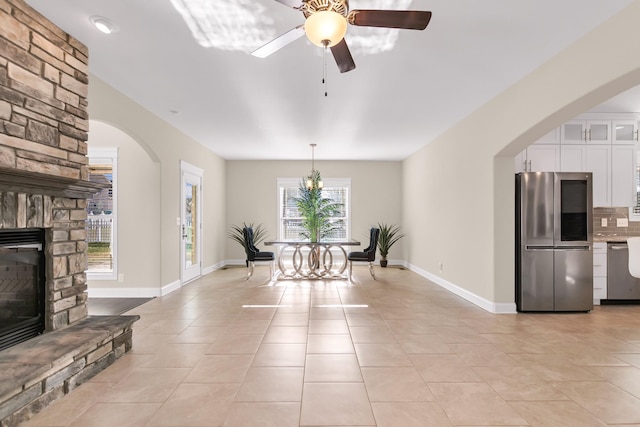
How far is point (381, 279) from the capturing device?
627cm

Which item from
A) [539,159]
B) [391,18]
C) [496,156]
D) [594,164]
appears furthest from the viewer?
[594,164]

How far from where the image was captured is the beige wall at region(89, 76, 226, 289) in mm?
3597

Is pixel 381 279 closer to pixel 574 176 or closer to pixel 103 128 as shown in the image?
pixel 574 176

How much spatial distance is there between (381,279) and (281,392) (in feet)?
14.0

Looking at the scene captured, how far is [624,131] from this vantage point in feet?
14.7

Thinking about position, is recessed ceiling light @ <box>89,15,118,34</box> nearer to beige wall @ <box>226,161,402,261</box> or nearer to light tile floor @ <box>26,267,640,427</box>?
light tile floor @ <box>26,267,640,427</box>

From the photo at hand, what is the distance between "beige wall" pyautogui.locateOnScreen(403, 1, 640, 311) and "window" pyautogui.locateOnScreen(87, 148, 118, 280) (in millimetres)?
4977

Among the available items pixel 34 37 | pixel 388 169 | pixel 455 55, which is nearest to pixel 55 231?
pixel 34 37

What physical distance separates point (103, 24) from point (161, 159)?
2519 mm

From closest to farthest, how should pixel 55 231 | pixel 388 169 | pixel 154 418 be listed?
1. pixel 154 418
2. pixel 55 231
3. pixel 388 169

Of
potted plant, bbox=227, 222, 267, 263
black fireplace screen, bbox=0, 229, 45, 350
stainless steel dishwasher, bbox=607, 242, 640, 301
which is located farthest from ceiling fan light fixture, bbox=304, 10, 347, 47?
potted plant, bbox=227, 222, 267, 263

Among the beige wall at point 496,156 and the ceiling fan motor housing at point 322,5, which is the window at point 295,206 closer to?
the beige wall at point 496,156

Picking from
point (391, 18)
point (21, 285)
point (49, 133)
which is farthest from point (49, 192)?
point (391, 18)

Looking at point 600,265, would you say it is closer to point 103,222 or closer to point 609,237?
point 609,237
